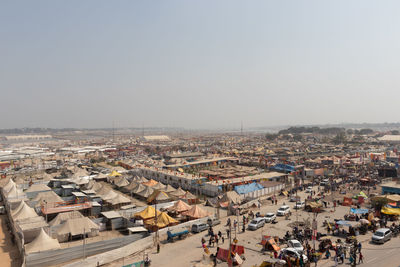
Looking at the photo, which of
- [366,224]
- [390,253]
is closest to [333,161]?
[366,224]

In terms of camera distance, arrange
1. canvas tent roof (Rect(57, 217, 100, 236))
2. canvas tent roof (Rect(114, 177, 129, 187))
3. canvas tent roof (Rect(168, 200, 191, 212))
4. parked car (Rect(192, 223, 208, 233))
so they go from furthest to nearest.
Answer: canvas tent roof (Rect(114, 177, 129, 187)), canvas tent roof (Rect(168, 200, 191, 212)), parked car (Rect(192, 223, 208, 233)), canvas tent roof (Rect(57, 217, 100, 236))

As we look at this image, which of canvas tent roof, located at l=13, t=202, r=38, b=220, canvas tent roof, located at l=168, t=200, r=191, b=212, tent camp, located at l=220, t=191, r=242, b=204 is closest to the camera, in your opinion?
canvas tent roof, located at l=13, t=202, r=38, b=220

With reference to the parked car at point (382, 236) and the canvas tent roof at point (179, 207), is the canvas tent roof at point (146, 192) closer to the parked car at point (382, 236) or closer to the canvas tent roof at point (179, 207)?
the canvas tent roof at point (179, 207)

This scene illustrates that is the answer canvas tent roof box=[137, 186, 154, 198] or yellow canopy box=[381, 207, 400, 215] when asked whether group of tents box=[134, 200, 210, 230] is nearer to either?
canvas tent roof box=[137, 186, 154, 198]

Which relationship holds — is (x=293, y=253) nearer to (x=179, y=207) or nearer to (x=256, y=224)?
(x=256, y=224)

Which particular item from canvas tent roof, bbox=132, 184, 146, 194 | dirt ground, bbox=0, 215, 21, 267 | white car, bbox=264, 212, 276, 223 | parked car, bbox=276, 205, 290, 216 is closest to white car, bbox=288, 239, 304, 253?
white car, bbox=264, 212, 276, 223

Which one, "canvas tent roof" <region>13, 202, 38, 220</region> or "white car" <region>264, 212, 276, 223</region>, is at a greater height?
"canvas tent roof" <region>13, 202, 38, 220</region>

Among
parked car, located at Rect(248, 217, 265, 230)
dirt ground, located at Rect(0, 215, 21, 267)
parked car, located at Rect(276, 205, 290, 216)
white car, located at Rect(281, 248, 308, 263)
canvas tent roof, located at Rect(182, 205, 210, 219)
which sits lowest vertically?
dirt ground, located at Rect(0, 215, 21, 267)

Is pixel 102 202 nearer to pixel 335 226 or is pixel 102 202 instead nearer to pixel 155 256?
pixel 155 256

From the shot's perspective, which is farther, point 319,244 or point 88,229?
point 88,229
